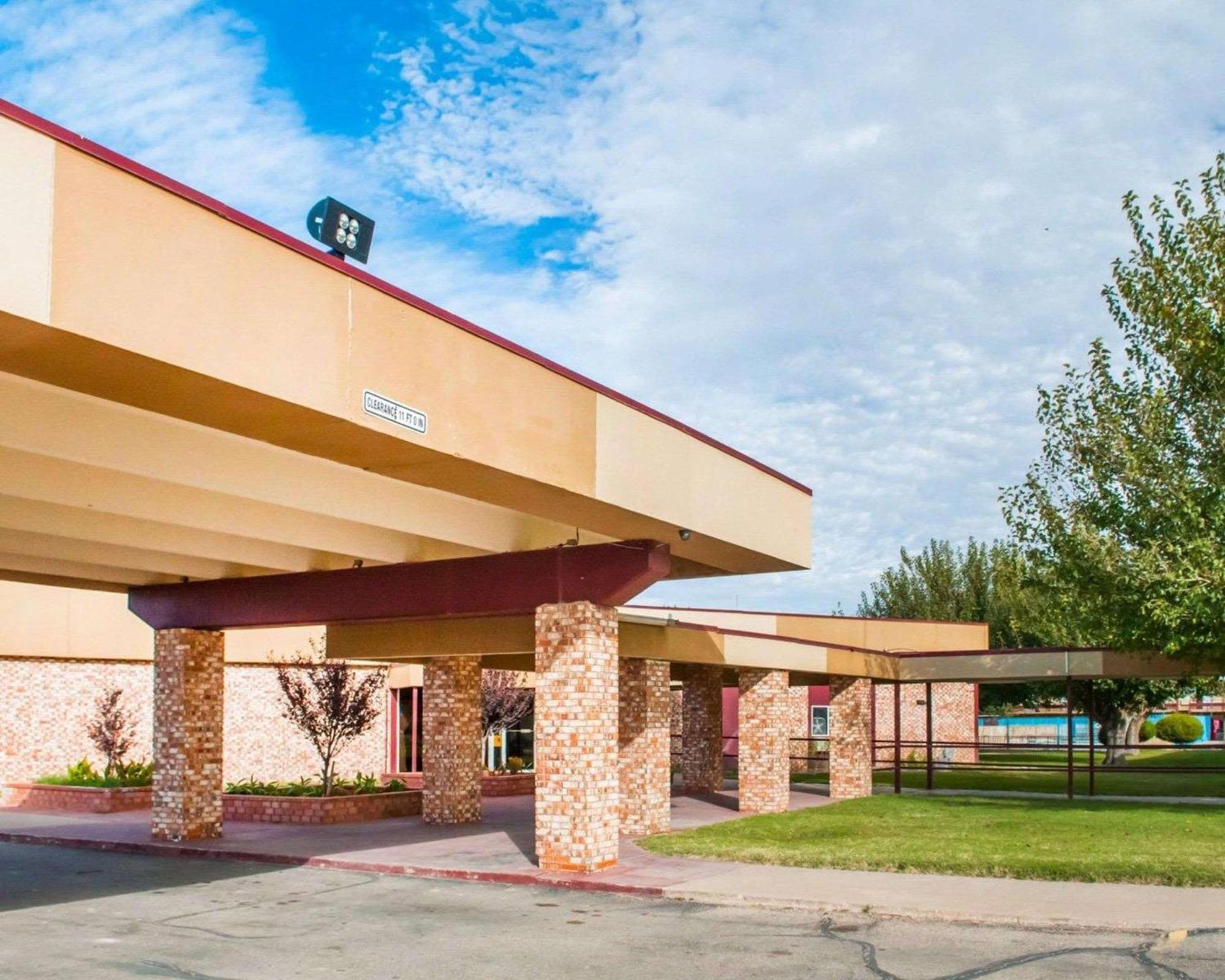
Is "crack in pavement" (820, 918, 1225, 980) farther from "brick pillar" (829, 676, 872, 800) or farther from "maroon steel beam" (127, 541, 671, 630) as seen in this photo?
"brick pillar" (829, 676, 872, 800)

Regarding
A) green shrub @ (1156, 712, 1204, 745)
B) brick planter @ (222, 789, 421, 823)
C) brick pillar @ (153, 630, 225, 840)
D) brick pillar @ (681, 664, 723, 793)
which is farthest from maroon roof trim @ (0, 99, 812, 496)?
green shrub @ (1156, 712, 1204, 745)

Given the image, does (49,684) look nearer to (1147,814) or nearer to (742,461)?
(742,461)

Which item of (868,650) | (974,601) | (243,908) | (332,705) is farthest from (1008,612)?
(243,908)

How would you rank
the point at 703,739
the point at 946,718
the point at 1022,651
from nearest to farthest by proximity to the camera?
the point at 1022,651
the point at 703,739
the point at 946,718

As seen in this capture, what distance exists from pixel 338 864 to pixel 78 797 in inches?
432

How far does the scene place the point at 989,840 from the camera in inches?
784

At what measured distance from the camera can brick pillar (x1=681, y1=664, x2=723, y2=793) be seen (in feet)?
108

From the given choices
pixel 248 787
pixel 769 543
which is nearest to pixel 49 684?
pixel 248 787

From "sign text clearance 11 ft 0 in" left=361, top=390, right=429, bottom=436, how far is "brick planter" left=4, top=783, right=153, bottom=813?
17206mm

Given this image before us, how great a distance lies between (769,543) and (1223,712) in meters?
50.6

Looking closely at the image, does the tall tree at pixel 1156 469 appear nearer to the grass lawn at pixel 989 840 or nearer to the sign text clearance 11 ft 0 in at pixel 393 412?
the grass lawn at pixel 989 840

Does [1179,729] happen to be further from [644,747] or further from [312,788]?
[312,788]

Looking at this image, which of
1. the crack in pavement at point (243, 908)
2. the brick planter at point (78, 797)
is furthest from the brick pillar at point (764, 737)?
the brick planter at point (78, 797)

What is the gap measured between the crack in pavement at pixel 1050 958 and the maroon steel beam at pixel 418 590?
5265 millimetres
